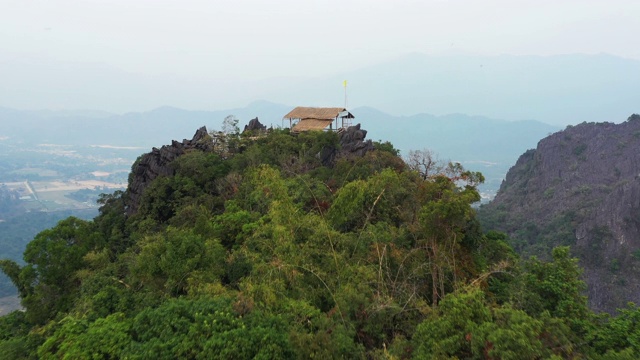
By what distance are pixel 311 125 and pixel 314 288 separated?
1916 centimetres

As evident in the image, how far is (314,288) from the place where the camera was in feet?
29.8

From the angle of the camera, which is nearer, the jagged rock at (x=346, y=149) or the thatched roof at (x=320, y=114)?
the jagged rock at (x=346, y=149)

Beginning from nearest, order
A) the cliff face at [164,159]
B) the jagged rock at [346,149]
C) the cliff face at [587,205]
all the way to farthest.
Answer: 1. the cliff face at [164,159]
2. the jagged rock at [346,149]
3. the cliff face at [587,205]

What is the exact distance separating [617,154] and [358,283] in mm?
61706

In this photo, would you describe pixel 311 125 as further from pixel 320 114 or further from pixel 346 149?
pixel 346 149

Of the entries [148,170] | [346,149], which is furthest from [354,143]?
[148,170]

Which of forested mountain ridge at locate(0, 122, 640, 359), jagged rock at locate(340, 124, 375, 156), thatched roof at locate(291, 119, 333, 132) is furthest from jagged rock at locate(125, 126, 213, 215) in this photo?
jagged rock at locate(340, 124, 375, 156)

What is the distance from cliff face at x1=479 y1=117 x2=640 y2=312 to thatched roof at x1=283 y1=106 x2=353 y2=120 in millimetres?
23816

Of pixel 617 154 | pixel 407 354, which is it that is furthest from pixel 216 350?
pixel 617 154

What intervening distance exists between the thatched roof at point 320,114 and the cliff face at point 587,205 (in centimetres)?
2382

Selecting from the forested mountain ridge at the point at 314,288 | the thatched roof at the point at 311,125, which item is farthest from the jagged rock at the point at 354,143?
the forested mountain ridge at the point at 314,288

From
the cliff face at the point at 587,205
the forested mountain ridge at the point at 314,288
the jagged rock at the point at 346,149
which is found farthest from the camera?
the cliff face at the point at 587,205

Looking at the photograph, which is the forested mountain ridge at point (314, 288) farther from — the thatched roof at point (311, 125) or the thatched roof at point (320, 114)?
the thatched roof at point (320, 114)

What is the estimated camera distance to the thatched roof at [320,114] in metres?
28.2
